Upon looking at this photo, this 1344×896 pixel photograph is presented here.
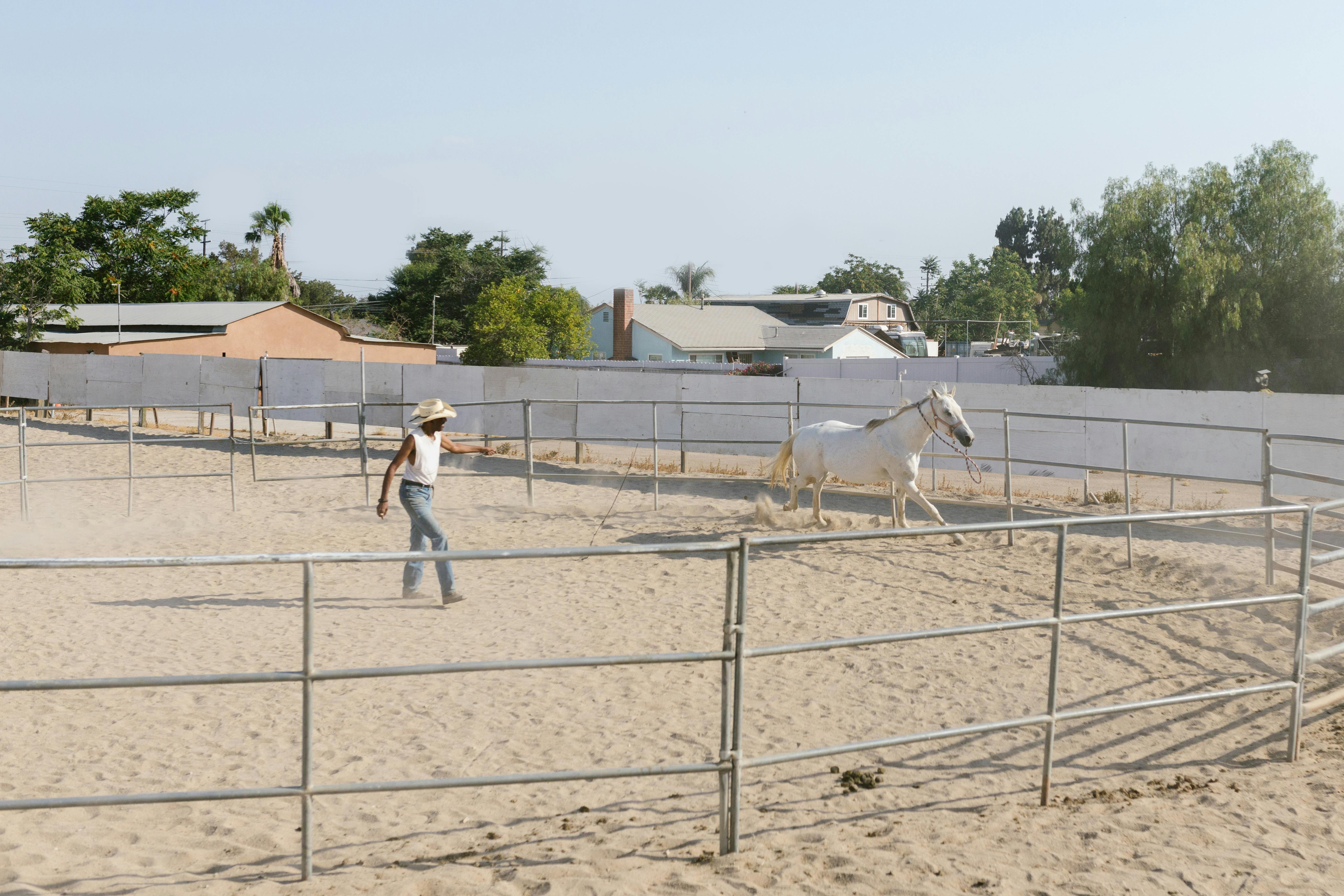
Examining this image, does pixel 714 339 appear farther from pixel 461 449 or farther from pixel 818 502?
pixel 461 449

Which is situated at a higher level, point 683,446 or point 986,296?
point 986,296

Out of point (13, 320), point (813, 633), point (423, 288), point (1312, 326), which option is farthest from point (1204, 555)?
point (423, 288)

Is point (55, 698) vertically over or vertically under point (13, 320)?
under

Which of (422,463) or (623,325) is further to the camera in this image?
(623,325)

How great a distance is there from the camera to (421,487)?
784 centimetres

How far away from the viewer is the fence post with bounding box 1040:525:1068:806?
407cm

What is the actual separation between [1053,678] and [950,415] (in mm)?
5724

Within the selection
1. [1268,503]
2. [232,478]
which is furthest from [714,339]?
[1268,503]

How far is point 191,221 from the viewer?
56.0 meters

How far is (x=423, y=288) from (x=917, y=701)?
216 feet

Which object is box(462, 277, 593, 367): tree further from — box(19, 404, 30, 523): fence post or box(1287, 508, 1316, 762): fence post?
box(1287, 508, 1316, 762): fence post

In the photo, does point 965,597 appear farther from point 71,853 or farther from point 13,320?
point 13,320

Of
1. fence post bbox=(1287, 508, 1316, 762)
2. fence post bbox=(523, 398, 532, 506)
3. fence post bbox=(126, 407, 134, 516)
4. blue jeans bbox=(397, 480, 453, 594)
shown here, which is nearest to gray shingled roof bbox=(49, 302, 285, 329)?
fence post bbox=(126, 407, 134, 516)

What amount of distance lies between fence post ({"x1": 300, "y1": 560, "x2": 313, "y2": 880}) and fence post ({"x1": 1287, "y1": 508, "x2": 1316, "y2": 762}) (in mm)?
4341
